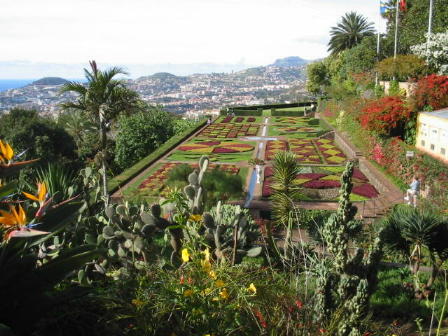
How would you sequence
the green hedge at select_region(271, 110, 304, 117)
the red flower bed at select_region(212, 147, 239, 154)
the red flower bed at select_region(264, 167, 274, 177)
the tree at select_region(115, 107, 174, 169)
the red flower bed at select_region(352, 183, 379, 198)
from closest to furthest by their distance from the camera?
the red flower bed at select_region(352, 183, 379, 198), the red flower bed at select_region(264, 167, 274, 177), the red flower bed at select_region(212, 147, 239, 154), the tree at select_region(115, 107, 174, 169), the green hedge at select_region(271, 110, 304, 117)

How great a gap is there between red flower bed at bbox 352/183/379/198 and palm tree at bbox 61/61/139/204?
28.4 ft

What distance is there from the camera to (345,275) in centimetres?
349

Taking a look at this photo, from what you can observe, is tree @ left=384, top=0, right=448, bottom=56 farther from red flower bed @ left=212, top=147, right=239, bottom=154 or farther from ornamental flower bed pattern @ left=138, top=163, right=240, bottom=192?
ornamental flower bed pattern @ left=138, top=163, right=240, bottom=192

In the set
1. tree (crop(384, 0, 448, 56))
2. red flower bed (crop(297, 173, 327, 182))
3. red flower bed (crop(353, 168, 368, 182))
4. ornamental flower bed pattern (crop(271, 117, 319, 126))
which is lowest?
red flower bed (crop(353, 168, 368, 182))

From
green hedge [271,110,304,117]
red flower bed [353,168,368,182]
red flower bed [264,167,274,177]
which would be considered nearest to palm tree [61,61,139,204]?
red flower bed [264,167,274,177]

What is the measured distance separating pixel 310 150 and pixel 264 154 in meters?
2.68

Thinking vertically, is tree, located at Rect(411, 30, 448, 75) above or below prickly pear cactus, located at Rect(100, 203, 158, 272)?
above

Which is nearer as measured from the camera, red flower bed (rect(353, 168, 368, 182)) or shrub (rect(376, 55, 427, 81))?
red flower bed (rect(353, 168, 368, 182))

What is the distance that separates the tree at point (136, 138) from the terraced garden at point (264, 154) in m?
2.06

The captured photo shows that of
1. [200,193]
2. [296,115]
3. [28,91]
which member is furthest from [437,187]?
[28,91]

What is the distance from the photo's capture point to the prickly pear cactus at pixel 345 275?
2.92 meters

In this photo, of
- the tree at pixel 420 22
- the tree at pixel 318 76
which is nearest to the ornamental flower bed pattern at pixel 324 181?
the tree at pixel 420 22

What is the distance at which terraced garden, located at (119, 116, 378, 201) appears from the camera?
15.3m

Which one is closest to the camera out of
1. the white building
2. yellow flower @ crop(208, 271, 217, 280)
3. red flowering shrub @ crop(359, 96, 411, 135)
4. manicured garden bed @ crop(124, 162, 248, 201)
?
yellow flower @ crop(208, 271, 217, 280)
